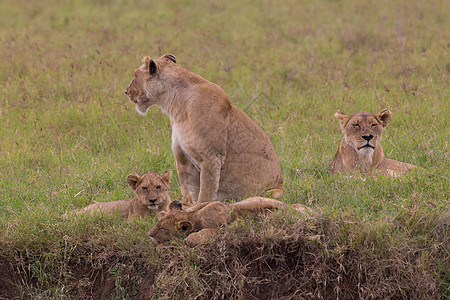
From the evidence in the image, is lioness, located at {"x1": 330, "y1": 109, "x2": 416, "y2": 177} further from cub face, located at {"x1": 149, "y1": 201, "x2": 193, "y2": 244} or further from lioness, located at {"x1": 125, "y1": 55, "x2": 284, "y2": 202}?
cub face, located at {"x1": 149, "y1": 201, "x2": 193, "y2": 244}

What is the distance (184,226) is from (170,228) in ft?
0.40

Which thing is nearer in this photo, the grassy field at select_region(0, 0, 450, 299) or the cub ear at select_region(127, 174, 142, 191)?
the grassy field at select_region(0, 0, 450, 299)

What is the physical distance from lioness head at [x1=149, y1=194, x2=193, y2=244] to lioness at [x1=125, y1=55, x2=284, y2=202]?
845mm

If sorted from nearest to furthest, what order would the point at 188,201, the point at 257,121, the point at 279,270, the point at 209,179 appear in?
the point at 279,270 < the point at 188,201 < the point at 209,179 < the point at 257,121

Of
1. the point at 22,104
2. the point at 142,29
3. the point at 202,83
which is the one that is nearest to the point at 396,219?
the point at 202,83

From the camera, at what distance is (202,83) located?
19.7 feet

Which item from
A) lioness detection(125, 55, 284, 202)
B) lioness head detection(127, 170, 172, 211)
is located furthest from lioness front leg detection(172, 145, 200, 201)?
lioness head detection(127, 170, 172, 211)

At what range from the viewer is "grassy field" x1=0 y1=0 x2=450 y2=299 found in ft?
15.9

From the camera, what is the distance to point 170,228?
496 cm

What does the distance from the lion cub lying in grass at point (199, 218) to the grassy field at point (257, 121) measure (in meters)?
0.11

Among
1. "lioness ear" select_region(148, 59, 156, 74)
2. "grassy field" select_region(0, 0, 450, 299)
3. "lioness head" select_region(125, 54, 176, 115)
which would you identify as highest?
"lioness ear" select_region(148, 59, 156, 74)

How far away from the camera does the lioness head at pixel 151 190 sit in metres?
5.68

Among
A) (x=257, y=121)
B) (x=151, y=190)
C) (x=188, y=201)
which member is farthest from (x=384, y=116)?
(x=151, y=190)

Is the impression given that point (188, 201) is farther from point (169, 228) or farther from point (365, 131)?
point (365, 131)
